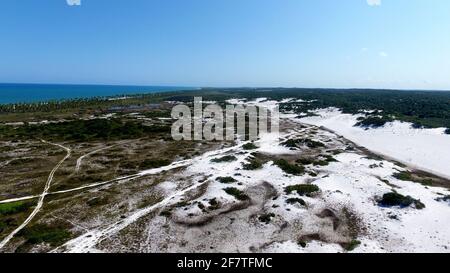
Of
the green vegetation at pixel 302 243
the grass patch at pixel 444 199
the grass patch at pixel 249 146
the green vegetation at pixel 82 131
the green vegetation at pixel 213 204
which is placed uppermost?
the green vegetation at pixel 82 131

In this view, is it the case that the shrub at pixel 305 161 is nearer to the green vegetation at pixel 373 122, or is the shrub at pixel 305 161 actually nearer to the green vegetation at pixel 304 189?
the green vegetation at pixel 304 189

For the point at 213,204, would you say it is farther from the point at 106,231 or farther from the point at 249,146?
the point at 249,146

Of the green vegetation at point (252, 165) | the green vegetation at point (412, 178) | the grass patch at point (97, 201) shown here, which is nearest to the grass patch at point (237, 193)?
the green vegetation at point (252, 165)

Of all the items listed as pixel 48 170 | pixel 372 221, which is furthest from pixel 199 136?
pixel 372 221

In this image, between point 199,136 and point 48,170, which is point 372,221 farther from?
point 199,136

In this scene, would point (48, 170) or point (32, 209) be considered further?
point (48, 170)

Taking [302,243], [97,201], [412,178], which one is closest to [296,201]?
[302,243]
